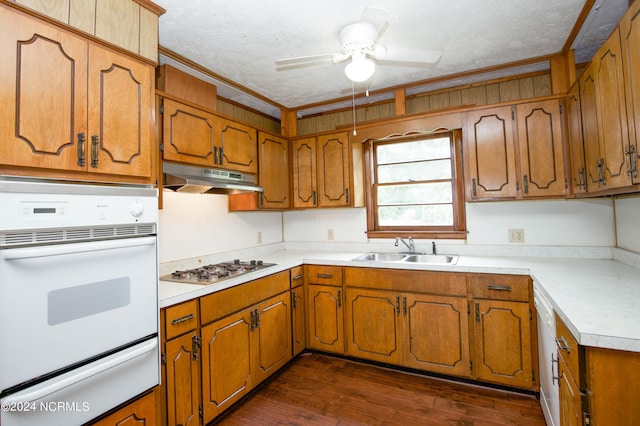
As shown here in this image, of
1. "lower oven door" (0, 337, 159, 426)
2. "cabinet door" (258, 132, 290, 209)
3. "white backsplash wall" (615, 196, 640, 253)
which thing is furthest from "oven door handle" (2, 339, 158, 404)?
"white backsplash wall" (615, 196, 640, 253)

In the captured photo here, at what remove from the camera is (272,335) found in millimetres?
2539

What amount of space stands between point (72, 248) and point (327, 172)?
91.1 inches

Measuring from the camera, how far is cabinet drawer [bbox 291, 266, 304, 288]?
283cm

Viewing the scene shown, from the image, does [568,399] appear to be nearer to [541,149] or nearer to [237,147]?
[541,149]

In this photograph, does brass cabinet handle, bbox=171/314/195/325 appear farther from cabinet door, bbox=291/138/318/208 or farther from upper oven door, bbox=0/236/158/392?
cabinet door, bbox=291/138/318/208

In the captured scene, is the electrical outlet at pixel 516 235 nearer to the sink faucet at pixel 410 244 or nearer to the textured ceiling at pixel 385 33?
the sink faucet at pixel 410 244

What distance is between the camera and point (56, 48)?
134cm

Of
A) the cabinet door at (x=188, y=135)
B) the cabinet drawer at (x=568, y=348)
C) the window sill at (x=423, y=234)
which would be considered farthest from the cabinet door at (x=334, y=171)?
the cabinet drawer at (x=568, y=348)

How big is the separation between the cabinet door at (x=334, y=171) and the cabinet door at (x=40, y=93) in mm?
2146

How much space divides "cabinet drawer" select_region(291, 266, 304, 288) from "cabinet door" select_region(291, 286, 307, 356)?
4cm

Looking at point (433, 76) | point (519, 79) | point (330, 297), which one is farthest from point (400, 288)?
point (519, 79)

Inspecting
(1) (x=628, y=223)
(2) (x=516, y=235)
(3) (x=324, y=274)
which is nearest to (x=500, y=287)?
(2) (x=516, y=235)

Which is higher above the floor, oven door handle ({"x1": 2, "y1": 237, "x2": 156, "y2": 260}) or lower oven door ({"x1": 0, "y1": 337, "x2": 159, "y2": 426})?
oven door handle ({"x1": 2, "y1": 237, "x2": 156, "y2": 260})

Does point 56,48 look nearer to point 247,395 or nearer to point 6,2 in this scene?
point 6,2
